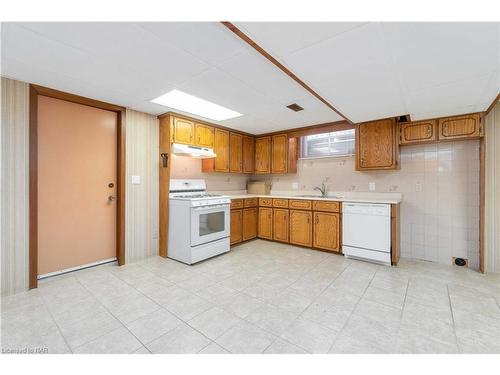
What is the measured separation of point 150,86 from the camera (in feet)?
8.32

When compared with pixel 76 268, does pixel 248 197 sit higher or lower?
higher

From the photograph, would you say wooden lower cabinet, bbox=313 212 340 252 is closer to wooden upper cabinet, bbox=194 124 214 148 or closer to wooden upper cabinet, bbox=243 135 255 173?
wooden upper cabinet, bbox=243 135 255 173

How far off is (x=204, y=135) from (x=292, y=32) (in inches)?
107

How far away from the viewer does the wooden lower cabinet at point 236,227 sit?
407 cm

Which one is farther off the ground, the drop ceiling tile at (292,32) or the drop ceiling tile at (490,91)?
the drop ceiling tile at (292,32)

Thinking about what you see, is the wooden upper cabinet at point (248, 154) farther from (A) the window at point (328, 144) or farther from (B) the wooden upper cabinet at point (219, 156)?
(A) the window at point (328, 144)

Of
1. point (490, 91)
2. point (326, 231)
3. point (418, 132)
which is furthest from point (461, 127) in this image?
point (326, 231)

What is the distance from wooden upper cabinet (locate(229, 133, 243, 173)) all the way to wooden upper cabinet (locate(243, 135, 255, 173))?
0.37 feet

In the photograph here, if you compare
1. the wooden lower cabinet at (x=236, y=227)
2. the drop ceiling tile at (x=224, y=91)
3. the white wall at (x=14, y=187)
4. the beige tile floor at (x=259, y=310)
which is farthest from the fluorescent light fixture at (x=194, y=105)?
the beige tile floor at (x=259, y=310)

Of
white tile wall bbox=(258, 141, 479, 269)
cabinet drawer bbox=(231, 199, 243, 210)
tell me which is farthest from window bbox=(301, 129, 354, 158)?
cabinet drawer bbox=(231, 199, 243, 210)

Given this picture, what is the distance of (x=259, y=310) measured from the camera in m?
2.07

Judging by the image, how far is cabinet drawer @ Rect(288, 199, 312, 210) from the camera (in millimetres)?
3934

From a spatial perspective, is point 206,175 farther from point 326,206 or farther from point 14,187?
point 14,187

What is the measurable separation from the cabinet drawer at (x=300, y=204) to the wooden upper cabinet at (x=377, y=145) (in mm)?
991
